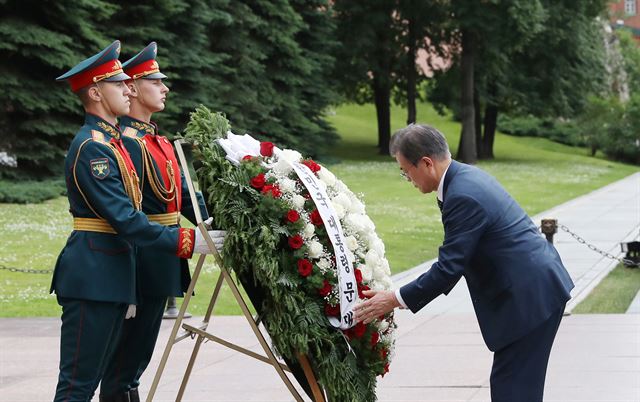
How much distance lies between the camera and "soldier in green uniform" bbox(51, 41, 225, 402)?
540cm

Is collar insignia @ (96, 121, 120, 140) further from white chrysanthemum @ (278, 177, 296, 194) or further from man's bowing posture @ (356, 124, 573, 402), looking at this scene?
man's bowing posture @ (356, 124, 573, 402)

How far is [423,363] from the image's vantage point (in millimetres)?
8516

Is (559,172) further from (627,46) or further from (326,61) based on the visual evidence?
(627,46)

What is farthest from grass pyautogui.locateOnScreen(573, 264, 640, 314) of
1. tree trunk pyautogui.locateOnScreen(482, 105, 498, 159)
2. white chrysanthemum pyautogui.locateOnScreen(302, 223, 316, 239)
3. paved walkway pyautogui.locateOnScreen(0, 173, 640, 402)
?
tree trunk pyautogui.locateOnScreen(482, 105, 498, 159)

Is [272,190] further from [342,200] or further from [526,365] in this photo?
[526,365]

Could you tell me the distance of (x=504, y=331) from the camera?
15.8 ft

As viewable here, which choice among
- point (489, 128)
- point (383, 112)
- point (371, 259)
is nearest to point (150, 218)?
point (371, 259)

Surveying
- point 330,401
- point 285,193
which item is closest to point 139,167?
point 285,193

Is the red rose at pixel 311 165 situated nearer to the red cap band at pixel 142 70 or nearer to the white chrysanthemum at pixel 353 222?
the white chrysanthemum at pixel 353 222

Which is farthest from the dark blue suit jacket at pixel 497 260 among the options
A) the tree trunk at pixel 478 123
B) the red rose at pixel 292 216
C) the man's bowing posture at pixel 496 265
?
the tree trunk at pixel 478 123

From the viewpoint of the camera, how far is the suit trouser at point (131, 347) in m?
5.99

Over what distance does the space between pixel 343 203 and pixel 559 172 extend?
121ft

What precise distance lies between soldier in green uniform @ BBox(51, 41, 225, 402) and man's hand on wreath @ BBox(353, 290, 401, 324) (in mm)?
794

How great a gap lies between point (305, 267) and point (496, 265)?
3.08 feet
